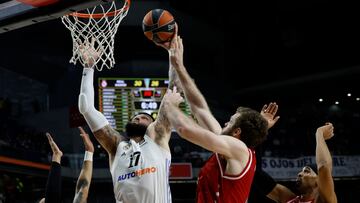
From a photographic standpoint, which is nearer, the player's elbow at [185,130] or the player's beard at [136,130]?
the player's elbow at [185,130]

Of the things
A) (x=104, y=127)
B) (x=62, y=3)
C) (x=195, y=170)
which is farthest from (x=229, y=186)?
(x=195, y=170)

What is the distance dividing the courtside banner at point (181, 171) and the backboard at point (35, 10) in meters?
10.2

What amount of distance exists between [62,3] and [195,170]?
10.7 meters

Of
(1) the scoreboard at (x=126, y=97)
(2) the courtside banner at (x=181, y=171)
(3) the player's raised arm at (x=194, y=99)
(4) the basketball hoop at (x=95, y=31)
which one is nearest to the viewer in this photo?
(3) the player's raised arm at (x=194, y=99)

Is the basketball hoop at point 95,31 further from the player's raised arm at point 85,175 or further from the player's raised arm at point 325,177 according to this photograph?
the player's raised arm at point 325,177

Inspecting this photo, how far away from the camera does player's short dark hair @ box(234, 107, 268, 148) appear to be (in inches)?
124

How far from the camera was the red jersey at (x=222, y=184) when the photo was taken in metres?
2.99

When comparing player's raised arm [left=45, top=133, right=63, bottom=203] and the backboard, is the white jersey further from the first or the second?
the backboard

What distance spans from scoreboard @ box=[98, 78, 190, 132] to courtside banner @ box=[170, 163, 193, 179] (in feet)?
5.98

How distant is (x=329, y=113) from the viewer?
1811 cm

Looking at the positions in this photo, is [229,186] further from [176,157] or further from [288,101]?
[288,101]

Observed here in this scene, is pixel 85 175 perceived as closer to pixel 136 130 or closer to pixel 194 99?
pixel 136 130

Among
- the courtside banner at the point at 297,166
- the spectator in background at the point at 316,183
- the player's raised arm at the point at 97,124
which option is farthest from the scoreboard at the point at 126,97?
the player's raised arm at the point at 97,124

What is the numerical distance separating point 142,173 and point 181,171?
10.5 metres
